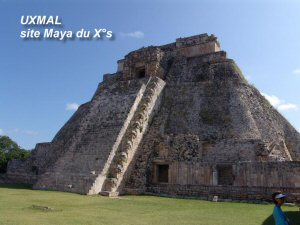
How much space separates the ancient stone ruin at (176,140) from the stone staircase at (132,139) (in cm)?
4

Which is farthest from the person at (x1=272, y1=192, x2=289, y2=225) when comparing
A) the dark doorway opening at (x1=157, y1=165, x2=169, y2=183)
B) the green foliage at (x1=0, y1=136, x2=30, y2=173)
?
the green foliage at (x1=0, y1=136, x2=30, y2=173)

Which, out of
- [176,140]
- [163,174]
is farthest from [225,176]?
[163,174]

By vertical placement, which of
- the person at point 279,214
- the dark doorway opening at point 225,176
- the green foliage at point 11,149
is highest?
the green foliage at point 11,149

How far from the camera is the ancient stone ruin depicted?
1327 centimetres

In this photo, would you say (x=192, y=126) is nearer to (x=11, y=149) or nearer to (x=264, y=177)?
(x=264, y=177)

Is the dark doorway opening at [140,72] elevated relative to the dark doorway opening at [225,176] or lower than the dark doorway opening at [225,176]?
elevated

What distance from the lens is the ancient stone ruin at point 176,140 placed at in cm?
1327

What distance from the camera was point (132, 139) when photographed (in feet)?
50.7

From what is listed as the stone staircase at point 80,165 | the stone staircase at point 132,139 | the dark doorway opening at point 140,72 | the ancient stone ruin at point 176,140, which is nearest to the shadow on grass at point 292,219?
the ancient stone ruin at point 176,140

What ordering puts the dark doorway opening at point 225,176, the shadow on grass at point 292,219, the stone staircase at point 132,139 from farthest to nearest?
the dark doorway opening at point 225,176
the stone staircase at point 132,139
the shadow on grass at point 292,219

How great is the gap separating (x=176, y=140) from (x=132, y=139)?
205 centimetres

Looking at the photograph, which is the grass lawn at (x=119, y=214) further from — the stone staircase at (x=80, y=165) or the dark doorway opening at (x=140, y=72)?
the dark doorway opening at (x=140, y=72)

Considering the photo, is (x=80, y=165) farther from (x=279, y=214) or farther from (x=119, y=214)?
(x=279, y=214)

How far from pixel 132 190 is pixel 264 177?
211 inches
